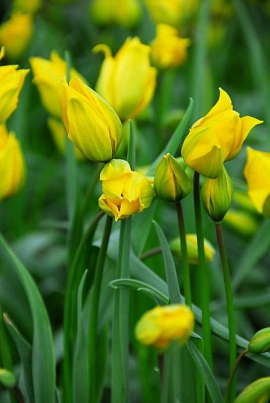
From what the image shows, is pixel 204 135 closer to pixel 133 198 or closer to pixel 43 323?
pixel 133 198

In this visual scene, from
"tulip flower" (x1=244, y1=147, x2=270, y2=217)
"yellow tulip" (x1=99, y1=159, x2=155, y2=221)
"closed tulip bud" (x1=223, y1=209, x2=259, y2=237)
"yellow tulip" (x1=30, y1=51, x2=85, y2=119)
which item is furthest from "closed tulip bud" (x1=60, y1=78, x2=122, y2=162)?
"closed tulip bud" (x1=223, y1=209, x2=259, y2=237)

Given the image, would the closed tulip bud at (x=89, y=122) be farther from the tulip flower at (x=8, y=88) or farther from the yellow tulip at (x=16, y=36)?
the yellow tulip at (x=16, y=36)

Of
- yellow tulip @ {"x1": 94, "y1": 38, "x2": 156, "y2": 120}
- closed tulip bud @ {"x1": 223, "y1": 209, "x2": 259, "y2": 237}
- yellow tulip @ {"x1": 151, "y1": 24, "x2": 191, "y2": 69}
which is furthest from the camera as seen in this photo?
closed tulip bud @ {"x1": 223, "y1": 209, "x2": 259, "y2": 237}

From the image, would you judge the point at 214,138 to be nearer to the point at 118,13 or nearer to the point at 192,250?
the point at 192,250

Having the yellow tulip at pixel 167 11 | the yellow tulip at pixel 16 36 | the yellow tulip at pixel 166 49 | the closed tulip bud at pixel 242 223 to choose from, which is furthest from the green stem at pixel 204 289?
the yellow tulip at pixel 167 11

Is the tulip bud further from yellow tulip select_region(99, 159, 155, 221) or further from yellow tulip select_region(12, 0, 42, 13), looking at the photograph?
yellow tulip select_region(12, 0, 42, 13)

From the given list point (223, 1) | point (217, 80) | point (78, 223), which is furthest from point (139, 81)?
point (223, 1)
